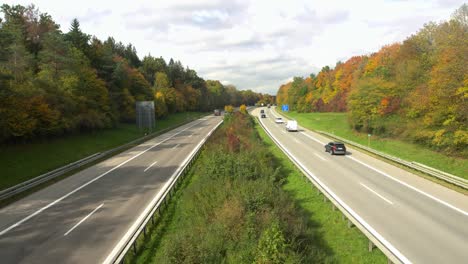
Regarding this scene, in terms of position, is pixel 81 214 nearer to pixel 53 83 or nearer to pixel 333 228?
pixel 333 228

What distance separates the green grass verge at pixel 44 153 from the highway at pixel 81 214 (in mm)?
3763

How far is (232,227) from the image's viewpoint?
12109 millimetres

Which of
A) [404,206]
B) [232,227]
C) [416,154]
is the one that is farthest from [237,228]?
[416,154]

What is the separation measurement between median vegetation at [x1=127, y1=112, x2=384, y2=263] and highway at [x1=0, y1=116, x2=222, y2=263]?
6.09 feet

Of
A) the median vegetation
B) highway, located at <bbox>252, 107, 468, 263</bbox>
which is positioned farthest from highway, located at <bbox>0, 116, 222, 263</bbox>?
highway, located at <bbox>252, 107, 468, 263</bbox>

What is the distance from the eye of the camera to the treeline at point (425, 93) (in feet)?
98.0

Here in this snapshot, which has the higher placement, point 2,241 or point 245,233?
point 245,233

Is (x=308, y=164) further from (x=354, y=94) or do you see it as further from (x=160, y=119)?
(x=160, y=119)

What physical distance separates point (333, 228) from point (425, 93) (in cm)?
2540

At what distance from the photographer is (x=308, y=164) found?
30.3m

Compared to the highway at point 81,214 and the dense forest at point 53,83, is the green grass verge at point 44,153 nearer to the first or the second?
the dense forest at point 53,83

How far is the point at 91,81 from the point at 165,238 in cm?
4140

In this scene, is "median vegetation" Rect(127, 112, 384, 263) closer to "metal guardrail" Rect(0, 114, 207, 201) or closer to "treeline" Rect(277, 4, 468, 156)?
"metal guardrail" Rect(0, 114, 207, 201)

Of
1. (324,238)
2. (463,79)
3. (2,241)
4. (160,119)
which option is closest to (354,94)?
(463,79)
